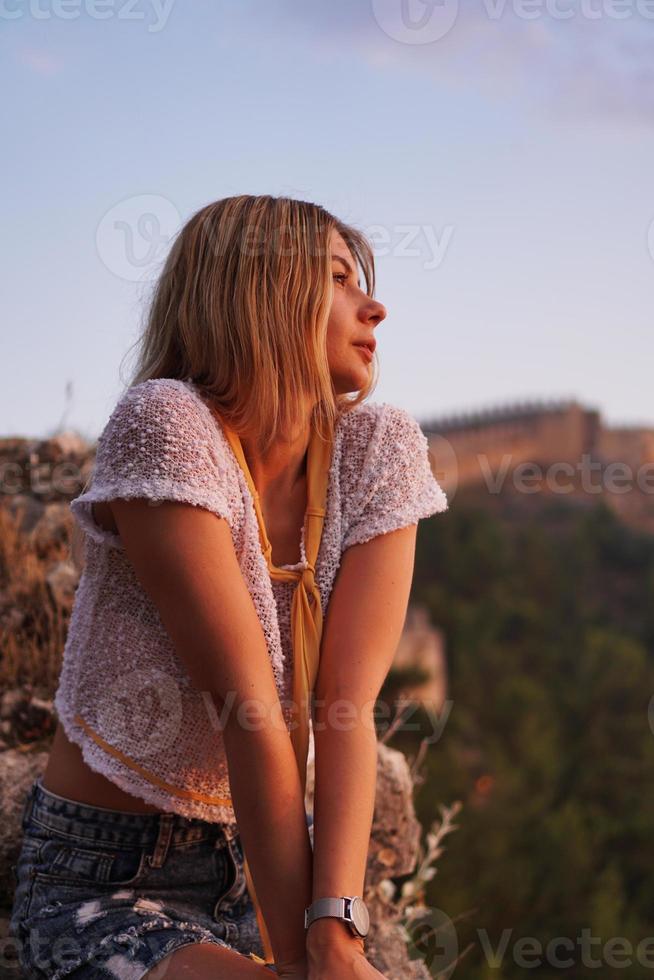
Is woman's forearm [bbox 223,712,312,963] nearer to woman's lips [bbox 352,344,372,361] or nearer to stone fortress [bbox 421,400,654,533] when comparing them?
woman's lips [bbox 352,344,372,361]

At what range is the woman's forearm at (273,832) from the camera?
4.89 ft

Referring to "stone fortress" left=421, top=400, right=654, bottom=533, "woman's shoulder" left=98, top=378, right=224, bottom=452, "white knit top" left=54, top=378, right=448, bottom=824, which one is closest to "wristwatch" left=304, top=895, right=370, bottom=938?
"white knit top" left=54, top=378, right=448, bottom=824

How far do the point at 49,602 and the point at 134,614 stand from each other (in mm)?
1382

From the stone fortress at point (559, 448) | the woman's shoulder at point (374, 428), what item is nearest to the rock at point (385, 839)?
the woman's shoulder at point (374, 428)

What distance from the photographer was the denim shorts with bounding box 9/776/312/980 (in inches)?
57.2

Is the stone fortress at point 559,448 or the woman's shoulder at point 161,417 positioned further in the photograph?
the stone fortress at point 559,448

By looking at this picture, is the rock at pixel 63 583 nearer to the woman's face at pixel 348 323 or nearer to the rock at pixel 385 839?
the rock at pixel 385 839

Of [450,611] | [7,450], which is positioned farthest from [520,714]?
[7,450]

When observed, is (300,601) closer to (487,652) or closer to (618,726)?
(618,726)

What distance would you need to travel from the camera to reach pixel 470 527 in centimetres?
2972

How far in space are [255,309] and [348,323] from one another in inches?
7.8

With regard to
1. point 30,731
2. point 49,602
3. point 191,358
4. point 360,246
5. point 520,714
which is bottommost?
point 520,714

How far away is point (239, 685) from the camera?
1.51m

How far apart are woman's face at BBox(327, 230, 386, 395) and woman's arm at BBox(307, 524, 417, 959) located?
30 centimetres
